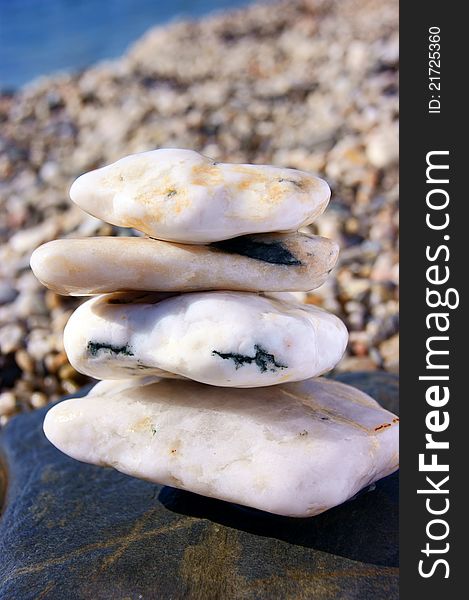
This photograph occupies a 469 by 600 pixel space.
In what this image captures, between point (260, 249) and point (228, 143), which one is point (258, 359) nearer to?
point (260, 249)

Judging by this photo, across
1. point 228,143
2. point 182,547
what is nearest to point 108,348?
point 182,547

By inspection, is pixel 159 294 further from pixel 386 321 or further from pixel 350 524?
pixel 386 321

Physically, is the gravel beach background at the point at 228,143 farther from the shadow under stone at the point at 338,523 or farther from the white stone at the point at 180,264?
the white stone at the point at 180,264

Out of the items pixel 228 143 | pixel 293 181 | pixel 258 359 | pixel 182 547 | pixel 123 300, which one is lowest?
pixel 182 547

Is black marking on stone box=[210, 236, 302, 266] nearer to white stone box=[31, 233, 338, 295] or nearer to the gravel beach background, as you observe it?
white stone box=[31, 233, 338, 295]

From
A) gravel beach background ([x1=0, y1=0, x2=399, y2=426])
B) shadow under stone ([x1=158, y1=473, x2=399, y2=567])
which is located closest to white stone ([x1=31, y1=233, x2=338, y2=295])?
shadow under stone ([x1=158, y1=473, x2=399, y2=567])

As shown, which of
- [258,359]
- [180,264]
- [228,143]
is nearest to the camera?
[258,359]

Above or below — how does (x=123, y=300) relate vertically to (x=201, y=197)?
below
